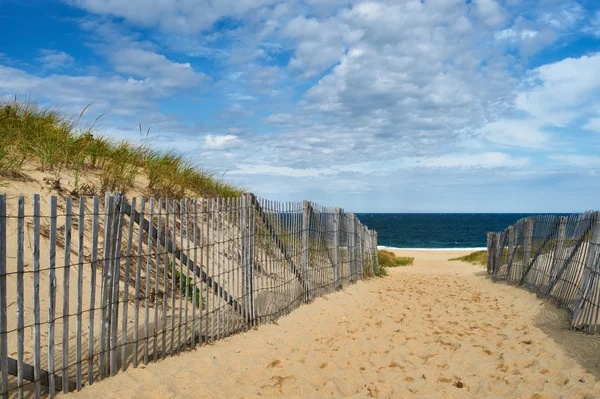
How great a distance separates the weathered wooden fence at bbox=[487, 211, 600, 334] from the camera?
6.62 meters

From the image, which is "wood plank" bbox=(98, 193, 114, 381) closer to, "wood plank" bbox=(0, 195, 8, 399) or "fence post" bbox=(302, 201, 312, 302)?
"wood plank" bbox=(0, 195, 8, 399)

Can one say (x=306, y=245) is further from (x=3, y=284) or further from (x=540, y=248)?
(x=3, y=284)

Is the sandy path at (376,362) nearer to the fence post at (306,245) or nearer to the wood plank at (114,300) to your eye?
the wood plank at (114,300)

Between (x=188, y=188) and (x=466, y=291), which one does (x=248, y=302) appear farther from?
(x=466, y=291)

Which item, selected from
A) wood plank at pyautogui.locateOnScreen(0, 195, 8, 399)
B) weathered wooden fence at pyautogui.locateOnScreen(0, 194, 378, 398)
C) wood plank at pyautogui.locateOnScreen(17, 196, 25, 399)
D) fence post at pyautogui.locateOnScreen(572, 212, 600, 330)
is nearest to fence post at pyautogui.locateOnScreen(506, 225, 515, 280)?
weathered wooden fence at pyautogui.locateOnScreen(0, 194, 378, 398)

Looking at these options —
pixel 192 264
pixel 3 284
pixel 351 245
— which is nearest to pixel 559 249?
pixel 351 245

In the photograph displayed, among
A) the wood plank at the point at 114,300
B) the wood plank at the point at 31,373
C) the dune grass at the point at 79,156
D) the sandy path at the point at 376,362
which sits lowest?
the sandy path at the point at 376,362

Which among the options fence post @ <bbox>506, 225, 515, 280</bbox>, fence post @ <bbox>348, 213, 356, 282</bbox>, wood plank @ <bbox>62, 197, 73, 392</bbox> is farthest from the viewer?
fence post @ <bbox>506, 225, 515, 280</bbox>

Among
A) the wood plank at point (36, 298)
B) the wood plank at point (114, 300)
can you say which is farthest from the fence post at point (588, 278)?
the wood plank at point (36, 298)

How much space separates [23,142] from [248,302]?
14.9ft

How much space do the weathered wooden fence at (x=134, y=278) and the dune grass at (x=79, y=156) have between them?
0.85m

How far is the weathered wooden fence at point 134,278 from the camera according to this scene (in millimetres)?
3861

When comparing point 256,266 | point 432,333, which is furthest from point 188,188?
point 432,333

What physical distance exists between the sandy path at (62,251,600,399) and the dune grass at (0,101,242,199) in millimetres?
3695
